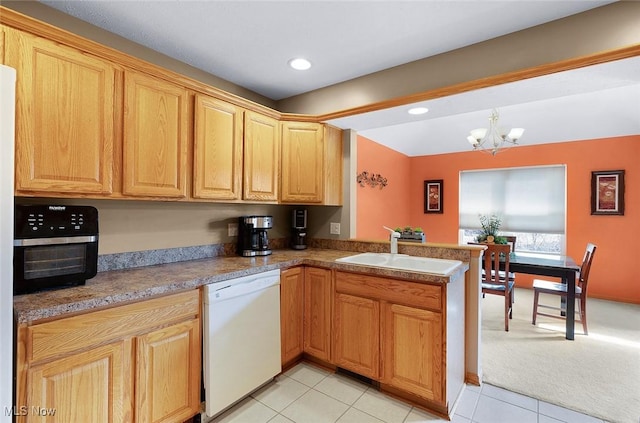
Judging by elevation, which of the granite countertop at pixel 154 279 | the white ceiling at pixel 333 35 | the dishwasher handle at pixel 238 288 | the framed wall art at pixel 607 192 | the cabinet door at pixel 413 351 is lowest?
the cabinet door at pixel 413 351

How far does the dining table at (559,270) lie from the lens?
2986 millimetres

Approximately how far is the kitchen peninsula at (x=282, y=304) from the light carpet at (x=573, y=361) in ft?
1.66

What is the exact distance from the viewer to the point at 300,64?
2297 mm

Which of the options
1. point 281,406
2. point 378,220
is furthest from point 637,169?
point 281,406

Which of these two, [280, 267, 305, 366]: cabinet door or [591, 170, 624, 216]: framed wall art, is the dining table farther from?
[280, 267, 305, 366]: cabinet door

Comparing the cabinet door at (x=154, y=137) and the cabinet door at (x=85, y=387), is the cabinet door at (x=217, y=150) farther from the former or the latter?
the cabinet door at (x=85, y=387)

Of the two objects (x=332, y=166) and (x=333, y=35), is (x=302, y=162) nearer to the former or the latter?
(x=332, y=166)

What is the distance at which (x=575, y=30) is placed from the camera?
169 cm

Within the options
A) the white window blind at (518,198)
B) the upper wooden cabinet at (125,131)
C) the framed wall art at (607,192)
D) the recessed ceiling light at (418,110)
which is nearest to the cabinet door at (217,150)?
the upper wooden cabinet at (125,131)

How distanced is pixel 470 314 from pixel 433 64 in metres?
1.86

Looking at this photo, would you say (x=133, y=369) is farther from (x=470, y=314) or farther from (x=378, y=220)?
(x=378, y=220)

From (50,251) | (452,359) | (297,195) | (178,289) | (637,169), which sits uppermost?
(637,169)

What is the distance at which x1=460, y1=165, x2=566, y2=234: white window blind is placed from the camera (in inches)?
184

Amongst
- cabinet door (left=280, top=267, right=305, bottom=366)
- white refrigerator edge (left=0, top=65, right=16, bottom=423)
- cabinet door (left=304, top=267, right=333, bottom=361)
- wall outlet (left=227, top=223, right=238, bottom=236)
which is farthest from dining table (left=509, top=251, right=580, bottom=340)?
white refrigerator edge (left=0, top=65, right=16, bottom=423)
